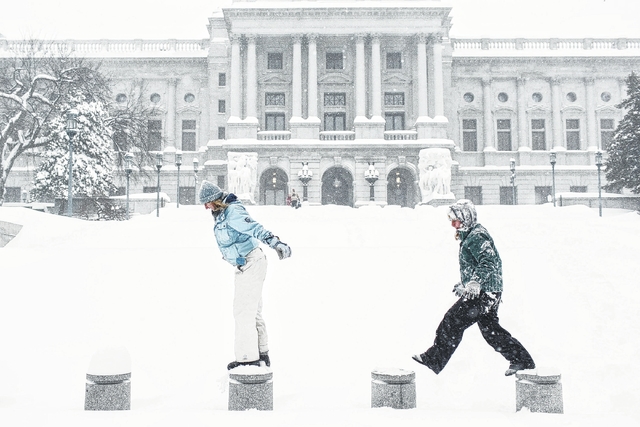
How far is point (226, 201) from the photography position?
20.7ft

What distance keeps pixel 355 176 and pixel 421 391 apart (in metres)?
35.0

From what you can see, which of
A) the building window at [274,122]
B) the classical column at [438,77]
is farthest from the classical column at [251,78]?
the classical column at [438,77]

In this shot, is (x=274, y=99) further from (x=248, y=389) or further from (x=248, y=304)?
(x=248, y=389)

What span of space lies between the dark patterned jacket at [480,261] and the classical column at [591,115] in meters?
46.3

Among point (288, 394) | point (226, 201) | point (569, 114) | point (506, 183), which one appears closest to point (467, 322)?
point (288, 394)

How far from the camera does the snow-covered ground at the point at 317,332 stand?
562cm

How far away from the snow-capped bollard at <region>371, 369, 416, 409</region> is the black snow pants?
30.5 inches

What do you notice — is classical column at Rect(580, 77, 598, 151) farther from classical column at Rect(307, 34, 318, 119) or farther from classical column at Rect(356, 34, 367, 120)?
classical column at Rect(307, 34, 318, 119)

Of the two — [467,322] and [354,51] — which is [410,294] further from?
[354,51]

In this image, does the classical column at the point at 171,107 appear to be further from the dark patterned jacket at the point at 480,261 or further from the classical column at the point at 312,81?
the dark patterned jacket at the point at 480,261

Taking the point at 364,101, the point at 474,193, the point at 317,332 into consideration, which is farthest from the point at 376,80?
the point at 317,332

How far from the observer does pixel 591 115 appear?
4878 cm

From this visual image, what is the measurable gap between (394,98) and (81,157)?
2314cm

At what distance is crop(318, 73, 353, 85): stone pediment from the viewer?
45000mm
